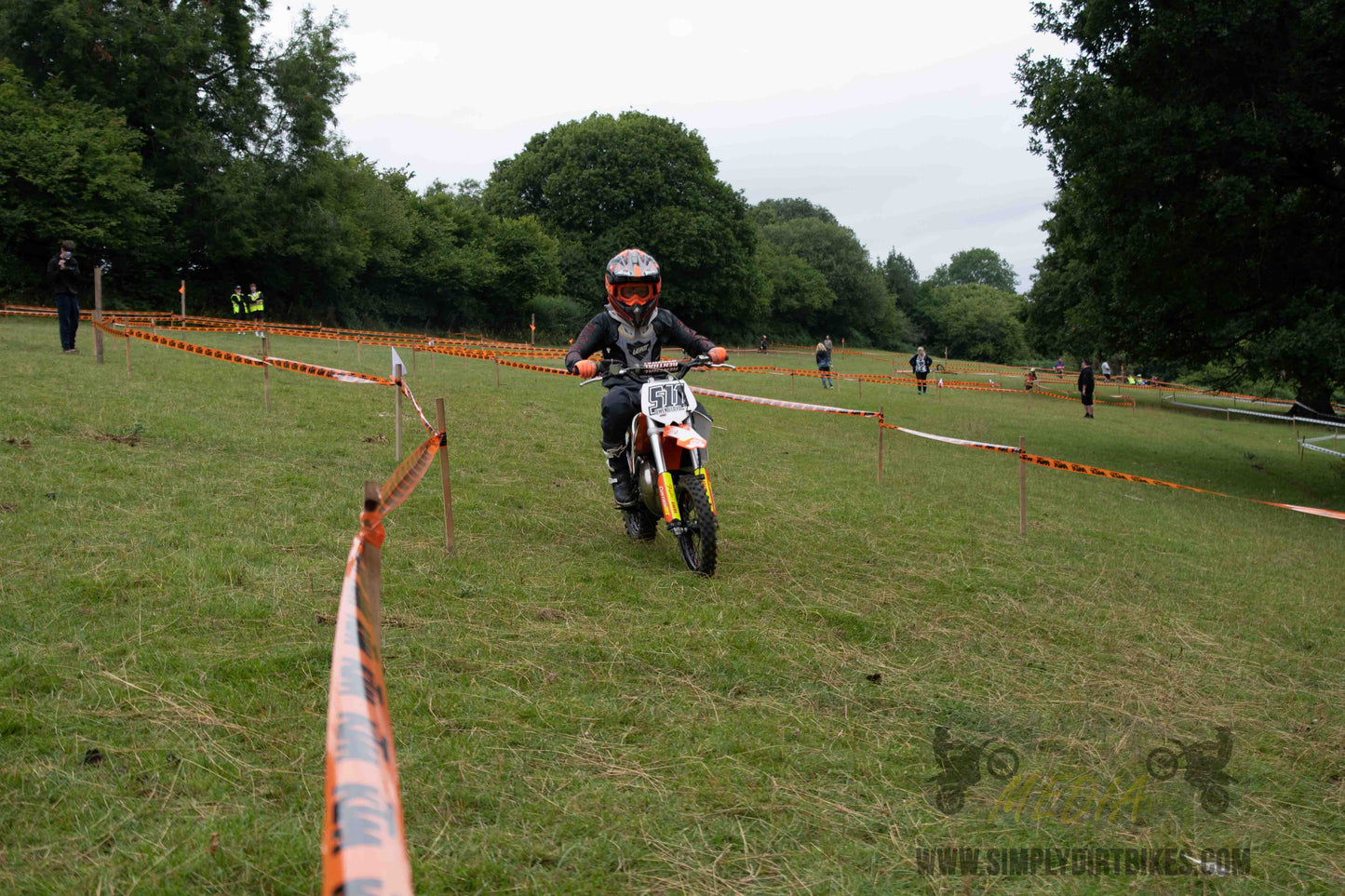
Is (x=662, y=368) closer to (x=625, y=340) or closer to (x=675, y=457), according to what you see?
(x=625, y=340)

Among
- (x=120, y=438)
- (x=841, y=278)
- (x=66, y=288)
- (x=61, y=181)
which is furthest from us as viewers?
(x=841, y=278)

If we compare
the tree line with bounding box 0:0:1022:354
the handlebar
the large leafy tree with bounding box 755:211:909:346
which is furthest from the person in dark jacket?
the large leafy tree with bounding box 755:211:909:346

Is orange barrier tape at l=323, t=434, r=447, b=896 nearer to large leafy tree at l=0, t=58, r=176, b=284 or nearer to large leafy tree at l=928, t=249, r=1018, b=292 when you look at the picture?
large leafy tree at l=0, t=58, r=176, b=284

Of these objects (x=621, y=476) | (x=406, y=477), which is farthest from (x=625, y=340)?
(x=406, y=477)

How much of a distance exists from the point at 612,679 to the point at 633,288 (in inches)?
142

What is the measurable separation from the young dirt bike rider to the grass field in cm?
80

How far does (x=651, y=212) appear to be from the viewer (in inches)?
2383

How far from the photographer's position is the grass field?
3.03m

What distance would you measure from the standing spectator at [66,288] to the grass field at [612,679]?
19.7 feet

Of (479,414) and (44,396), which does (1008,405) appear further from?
(44,396)

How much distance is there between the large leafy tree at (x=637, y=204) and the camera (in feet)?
197

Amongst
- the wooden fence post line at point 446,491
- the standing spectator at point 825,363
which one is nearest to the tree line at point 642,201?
the standing spectator at point 825,363

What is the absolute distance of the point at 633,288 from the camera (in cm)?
725

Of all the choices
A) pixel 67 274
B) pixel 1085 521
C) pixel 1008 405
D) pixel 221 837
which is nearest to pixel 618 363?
pixel 221 837
